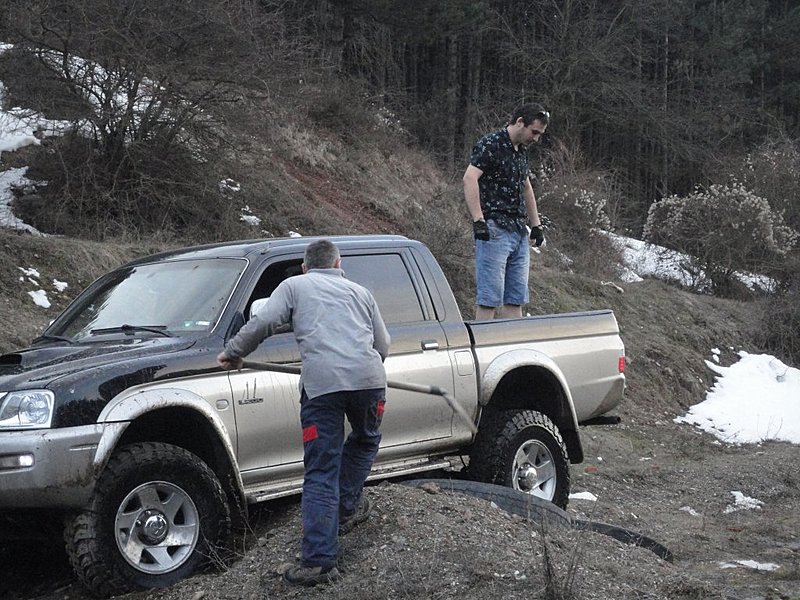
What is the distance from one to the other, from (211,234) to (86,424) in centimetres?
934

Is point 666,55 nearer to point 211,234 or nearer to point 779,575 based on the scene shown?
point 211,234

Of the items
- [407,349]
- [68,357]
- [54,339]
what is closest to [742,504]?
[407,349]

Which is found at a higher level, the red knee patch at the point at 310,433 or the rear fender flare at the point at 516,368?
the red knee patch at the point at 310,433

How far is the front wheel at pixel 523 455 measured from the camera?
6.79m

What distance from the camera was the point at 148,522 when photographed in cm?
511

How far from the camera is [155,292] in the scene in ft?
20.3

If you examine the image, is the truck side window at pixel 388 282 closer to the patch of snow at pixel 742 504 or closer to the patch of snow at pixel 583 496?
the patch of snow at pixel 583 496

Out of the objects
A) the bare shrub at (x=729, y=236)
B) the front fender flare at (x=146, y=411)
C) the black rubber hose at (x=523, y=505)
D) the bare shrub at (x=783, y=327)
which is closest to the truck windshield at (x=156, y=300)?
the front fender flare at (x=146, y=411)

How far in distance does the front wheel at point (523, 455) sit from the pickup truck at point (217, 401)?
0.4 inches

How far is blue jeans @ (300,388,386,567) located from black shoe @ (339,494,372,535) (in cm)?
12

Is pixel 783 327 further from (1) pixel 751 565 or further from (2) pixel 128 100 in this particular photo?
(1) pixel 751 565

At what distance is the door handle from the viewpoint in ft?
21.5

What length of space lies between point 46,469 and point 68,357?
82cm

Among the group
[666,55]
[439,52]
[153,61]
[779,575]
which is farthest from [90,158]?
[666,55]
